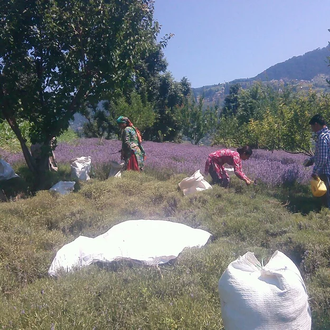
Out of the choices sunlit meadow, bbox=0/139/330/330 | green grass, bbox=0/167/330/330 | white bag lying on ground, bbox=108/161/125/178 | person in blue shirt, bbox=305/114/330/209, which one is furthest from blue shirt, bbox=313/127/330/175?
white bag lying on ground, bbox=108/161/125/178

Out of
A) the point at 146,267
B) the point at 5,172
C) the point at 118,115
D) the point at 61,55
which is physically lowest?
the point at 146,267

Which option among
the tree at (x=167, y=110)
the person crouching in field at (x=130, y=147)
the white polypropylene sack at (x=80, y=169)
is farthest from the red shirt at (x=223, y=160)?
the tree at (x=167, y=110)

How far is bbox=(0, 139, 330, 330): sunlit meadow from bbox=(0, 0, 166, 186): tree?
1.30 metres

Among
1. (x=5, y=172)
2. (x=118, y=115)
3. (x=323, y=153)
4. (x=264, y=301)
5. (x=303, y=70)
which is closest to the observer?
(x=264, y=301)

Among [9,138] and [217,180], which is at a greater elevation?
[9,138]

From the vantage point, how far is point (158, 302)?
102 inches

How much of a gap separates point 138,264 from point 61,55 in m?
4.51

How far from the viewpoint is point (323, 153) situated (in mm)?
5047

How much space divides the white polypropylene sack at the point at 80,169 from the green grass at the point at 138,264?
3.81 ft

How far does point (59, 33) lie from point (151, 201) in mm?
3236

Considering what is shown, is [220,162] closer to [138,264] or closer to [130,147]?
[130,147]

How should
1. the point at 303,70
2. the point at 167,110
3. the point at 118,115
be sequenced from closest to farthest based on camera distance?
the point at 118,115
the point at 167,110
the point at 303,70

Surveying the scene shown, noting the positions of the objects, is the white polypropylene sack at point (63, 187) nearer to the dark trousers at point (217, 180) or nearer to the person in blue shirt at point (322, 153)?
the dark trousers at point (217, 180)

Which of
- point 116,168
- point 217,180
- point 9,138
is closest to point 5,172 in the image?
point 116,168
